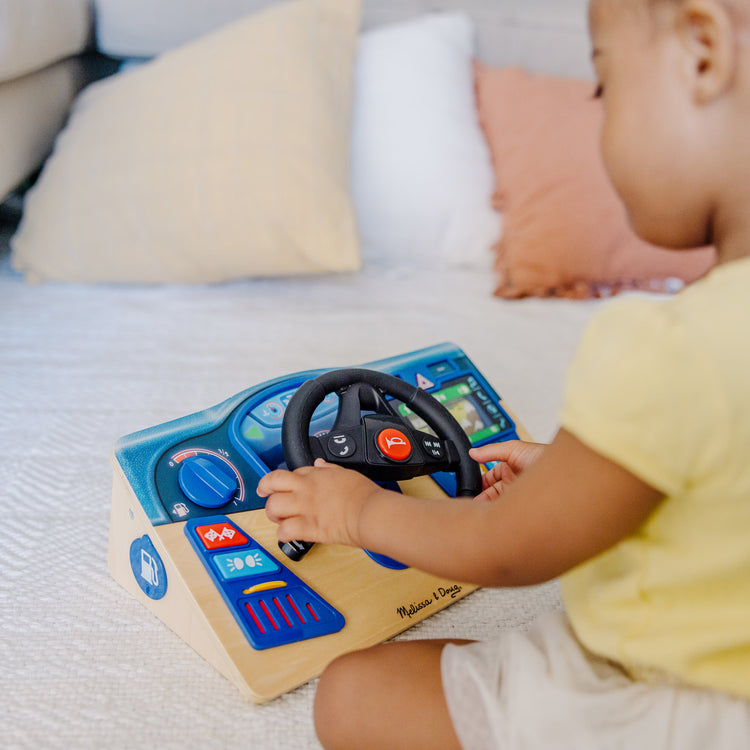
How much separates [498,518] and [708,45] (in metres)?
0.30

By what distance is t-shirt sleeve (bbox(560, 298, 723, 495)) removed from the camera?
1.31 feet

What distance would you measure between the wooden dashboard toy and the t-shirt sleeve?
29cm

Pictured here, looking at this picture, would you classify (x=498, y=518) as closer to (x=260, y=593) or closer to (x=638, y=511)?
(x=638, y=511)

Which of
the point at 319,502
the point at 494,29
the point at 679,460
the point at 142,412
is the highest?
the point at 494,29

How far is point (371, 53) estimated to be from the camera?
4.66 feet

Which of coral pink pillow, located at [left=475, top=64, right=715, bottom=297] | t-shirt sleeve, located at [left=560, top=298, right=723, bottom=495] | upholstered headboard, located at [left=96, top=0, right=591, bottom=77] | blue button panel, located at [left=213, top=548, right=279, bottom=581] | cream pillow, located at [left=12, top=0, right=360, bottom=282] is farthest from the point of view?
upholstered headboard, located at [left=96, top=0, right=591, bottom=77]

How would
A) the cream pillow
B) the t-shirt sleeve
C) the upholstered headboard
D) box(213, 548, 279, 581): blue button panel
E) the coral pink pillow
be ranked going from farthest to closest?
the upholstered headboard
the coral pink pillow
the cream pillow
box(213, 548, 279, 581): blue button panel
the t-shirt sleeve

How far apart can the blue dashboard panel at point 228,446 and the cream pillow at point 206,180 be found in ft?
1.33

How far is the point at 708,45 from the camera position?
1.43 feet

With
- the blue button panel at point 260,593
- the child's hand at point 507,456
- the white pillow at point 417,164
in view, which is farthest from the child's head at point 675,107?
the white pillow at point 417,164

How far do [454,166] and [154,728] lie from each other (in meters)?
1.05

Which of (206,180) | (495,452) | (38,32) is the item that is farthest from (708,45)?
(38,32)

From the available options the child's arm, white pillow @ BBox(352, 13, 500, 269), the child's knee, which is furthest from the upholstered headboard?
the child's knee

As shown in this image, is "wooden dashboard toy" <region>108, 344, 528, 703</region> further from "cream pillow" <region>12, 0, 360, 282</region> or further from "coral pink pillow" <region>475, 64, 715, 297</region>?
"coral pink pillow" <region>475, 64, 715, 297</region>
